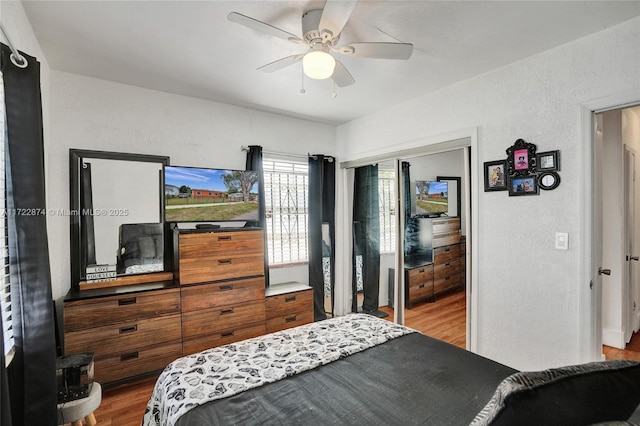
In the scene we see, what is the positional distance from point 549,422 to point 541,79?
2387 mm

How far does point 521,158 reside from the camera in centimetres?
230

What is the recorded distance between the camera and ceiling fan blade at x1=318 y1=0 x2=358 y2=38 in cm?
140

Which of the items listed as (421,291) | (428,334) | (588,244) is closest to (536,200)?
(588,244)

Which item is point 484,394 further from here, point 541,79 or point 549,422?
point 541,79

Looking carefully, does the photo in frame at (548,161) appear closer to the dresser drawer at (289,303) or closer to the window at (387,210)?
the window at (387,210)

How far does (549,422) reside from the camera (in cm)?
69

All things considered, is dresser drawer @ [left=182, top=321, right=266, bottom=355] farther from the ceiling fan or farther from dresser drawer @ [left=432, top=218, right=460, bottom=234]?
the ceiling fan

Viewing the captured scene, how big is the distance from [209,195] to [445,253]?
2.54 meters

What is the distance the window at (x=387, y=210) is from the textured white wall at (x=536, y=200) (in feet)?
3.26

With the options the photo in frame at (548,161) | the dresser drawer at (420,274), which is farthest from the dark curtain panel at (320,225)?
the photo in frame at (548,161)

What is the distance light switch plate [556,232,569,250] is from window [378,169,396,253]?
164 centimetres

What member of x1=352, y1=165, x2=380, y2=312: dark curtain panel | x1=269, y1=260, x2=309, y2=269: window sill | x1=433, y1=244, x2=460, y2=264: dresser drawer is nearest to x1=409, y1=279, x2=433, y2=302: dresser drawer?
x1=433, y1=244, x2=460, y2=264: dresser drawer

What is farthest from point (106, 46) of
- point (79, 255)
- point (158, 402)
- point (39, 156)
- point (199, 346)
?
point (199, 346)

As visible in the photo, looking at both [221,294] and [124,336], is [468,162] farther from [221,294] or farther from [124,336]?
[124,336]
